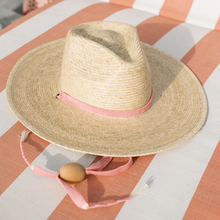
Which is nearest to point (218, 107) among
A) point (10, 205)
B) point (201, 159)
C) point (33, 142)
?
point (201, 159)

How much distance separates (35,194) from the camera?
1.02 meters

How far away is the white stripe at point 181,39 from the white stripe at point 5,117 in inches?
40.3

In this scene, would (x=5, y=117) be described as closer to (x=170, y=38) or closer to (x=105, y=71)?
(x=105, y=71)

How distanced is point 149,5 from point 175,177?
4.99 ft

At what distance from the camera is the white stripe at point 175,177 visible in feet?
3.34

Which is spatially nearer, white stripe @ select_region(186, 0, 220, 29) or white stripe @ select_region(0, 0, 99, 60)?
white stripe @ select_region(0, 0, 99, 60)

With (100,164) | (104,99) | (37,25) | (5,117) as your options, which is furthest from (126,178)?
(37,25)

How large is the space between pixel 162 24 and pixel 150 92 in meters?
0.92

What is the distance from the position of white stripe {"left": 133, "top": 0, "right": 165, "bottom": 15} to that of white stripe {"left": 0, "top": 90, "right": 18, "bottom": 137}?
1.36 metres

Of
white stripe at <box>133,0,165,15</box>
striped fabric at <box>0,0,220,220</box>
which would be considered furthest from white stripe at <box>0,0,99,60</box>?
white stripe at <box>133,0,165,15</box>

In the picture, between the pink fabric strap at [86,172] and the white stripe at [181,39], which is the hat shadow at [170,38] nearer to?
the white stripe at [181,39]

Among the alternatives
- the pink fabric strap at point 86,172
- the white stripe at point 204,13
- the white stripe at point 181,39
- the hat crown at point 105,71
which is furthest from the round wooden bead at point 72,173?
the white stripe at point 204,13

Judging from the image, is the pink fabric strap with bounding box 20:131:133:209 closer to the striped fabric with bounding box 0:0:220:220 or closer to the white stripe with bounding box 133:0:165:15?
the striped fabric with bounding box 0:0:220:220

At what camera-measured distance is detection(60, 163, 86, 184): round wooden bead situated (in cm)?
104
